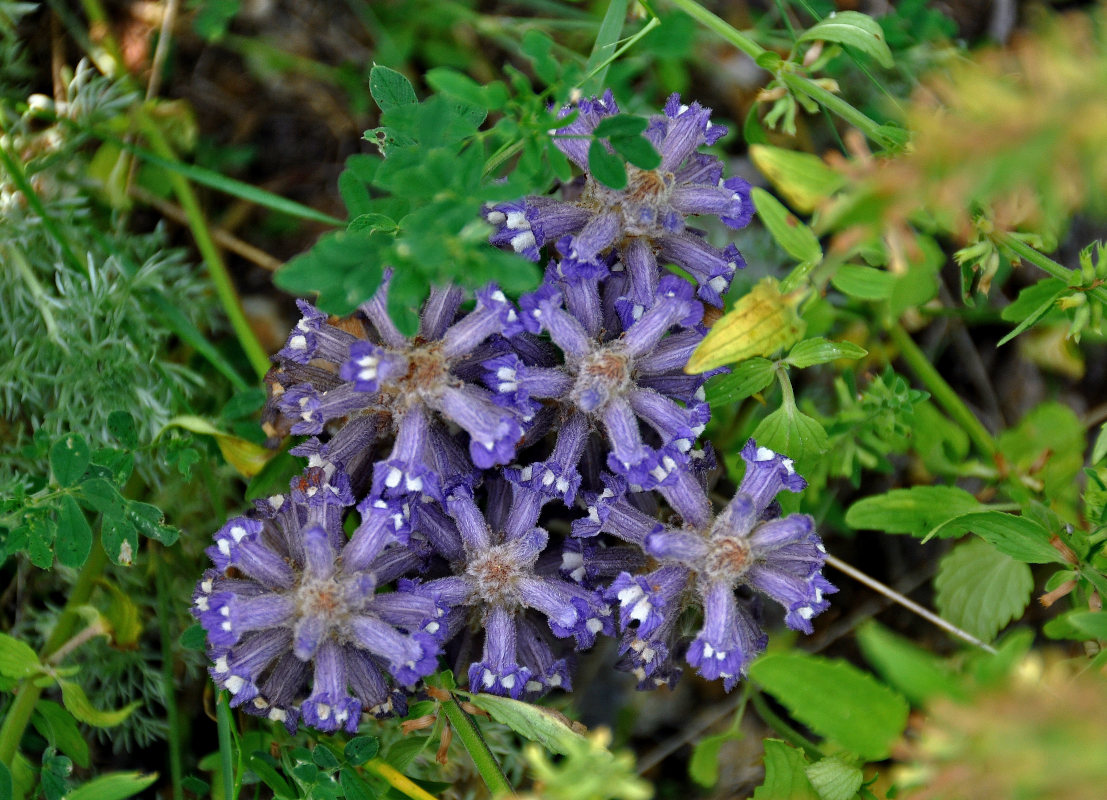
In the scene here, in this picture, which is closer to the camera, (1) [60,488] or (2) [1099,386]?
(1) [60,488]

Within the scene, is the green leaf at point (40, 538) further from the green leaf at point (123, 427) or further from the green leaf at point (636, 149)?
the green leaf at point (636, 149)

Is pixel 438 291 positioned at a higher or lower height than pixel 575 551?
higher

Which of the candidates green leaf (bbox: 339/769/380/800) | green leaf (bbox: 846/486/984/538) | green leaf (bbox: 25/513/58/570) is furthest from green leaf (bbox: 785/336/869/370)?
green leaf (bbox: 25/513/58/570)

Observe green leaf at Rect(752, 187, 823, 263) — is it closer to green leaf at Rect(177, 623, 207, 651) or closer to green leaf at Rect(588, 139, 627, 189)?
green leaf at Rect(588, 139, 627, 189)

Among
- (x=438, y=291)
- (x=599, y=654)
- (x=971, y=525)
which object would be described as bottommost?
(x=599, y=654)

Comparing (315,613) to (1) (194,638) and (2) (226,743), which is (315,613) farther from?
(2) (226,743)

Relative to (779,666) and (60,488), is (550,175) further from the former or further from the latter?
(60,488)

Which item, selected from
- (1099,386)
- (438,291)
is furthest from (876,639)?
(1099,386)

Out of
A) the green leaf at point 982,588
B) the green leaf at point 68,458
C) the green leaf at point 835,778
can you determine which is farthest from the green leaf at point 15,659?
the green leaf at point 982,588
